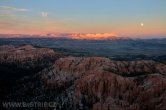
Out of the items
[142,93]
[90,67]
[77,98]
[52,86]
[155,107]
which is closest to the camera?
[155,107]

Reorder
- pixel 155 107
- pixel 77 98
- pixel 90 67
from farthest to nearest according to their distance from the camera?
pixel 90 67
pixel 77 98
pixel 155 107

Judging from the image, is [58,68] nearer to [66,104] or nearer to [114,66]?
[114,66]

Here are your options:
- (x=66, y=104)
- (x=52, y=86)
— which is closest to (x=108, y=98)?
(x=66, y=104)

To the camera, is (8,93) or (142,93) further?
(8,93)

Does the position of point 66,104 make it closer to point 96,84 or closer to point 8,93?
point 96,84

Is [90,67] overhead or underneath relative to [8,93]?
overhead

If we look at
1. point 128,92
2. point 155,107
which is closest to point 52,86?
point 128,92
